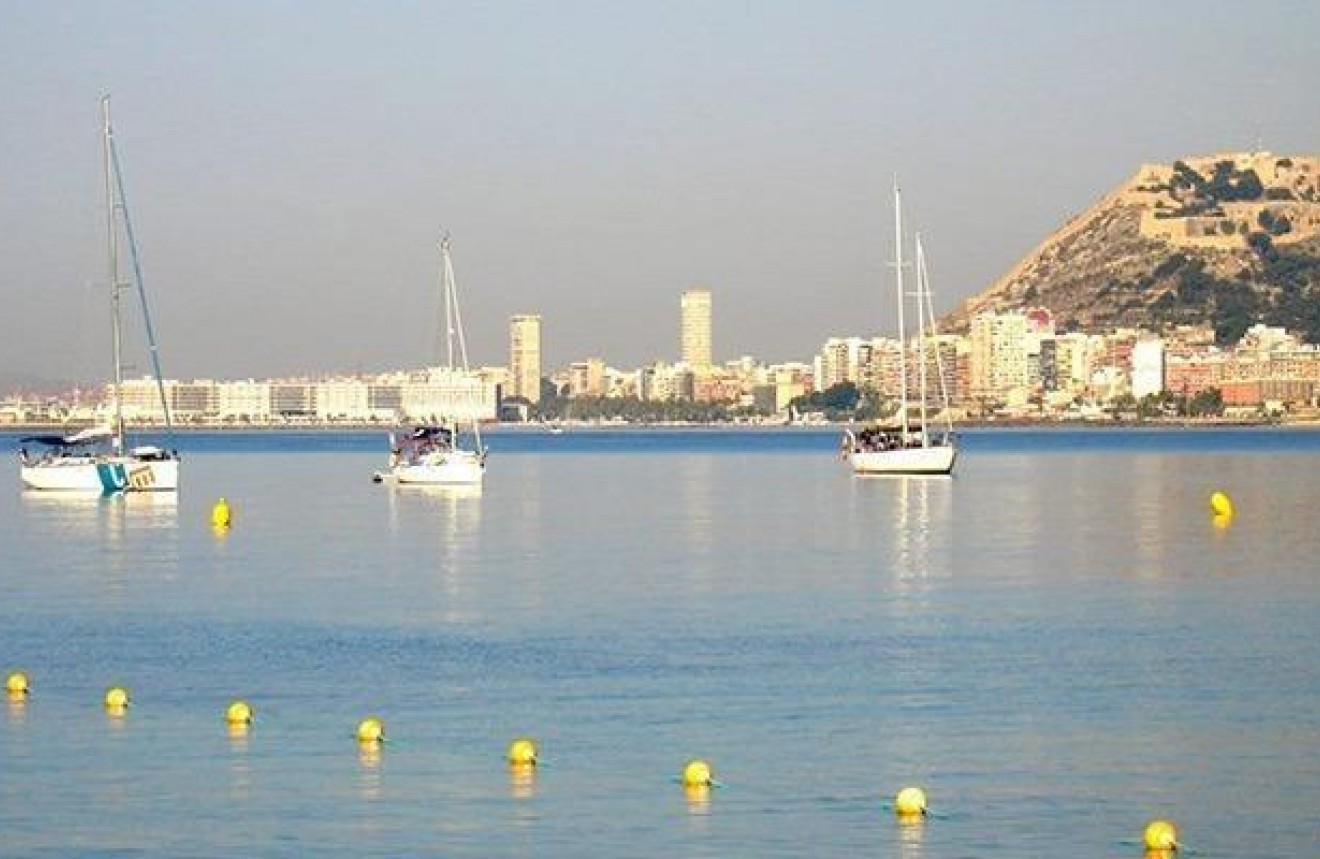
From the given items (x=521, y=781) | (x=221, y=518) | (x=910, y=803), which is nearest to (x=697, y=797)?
(x=521, y=781)

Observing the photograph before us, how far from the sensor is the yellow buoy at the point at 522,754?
2608cm

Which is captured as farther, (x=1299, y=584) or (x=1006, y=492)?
(x=1006, y=492)

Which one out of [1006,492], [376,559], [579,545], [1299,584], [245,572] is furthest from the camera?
[1006,492]

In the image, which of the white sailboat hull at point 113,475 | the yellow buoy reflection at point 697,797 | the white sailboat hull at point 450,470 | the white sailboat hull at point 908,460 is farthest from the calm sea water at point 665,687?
the white sailboat hull at point 908,460

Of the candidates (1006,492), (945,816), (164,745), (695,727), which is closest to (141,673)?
(164,745)

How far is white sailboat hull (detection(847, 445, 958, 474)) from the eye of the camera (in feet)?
325

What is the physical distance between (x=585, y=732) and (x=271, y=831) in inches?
225

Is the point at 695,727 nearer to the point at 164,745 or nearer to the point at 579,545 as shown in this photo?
the point at 164,745

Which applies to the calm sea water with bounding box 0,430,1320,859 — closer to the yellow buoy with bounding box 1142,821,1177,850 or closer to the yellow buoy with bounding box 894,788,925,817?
the yellow buoy with bounding box 894,788,925,817

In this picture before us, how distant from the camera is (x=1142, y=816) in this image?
23.8m

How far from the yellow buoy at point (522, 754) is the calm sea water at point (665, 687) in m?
0.32

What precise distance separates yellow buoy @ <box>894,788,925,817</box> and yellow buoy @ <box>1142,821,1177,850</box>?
212 centimetres

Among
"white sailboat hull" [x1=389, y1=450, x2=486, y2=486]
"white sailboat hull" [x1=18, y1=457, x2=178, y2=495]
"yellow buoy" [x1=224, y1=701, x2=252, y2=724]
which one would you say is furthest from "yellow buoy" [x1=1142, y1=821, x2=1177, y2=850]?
"white sailboat hull" [x1=389, y1=450, x2=486, y2=486]

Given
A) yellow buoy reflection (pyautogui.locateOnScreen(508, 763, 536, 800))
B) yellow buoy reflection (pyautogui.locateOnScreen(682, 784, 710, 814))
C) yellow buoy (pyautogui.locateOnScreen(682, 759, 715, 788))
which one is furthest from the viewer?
yellow buoy (pyautogui.locateOnScreen(682, 759, 715, 788))
